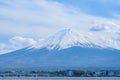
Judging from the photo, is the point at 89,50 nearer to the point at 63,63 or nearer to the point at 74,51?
the point at 74,51

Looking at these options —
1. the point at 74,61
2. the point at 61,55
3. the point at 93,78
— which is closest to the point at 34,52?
the point at 61,55

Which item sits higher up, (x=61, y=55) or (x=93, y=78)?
(x=61, y=55)

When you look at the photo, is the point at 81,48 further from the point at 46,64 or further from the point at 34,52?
the point at 46,64

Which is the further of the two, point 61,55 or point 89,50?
point 89,50

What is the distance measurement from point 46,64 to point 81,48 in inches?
1500

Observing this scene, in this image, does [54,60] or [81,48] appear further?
[81,48]

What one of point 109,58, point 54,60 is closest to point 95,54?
point 109,58

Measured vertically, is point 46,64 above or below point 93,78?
above

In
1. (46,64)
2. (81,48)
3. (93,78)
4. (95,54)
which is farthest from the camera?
(81,48)

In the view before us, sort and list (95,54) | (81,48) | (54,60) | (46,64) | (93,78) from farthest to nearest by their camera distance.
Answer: (81,48) < (95,54) < (54,60) < (46,64) < (93,78)

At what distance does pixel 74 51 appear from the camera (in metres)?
175

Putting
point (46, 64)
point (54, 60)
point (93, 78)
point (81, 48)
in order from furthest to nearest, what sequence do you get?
point (81, 48) → point (54, 60) → point (46, 64) → point (93, 78)

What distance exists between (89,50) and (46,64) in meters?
33.3

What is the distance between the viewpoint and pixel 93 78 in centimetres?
6825
